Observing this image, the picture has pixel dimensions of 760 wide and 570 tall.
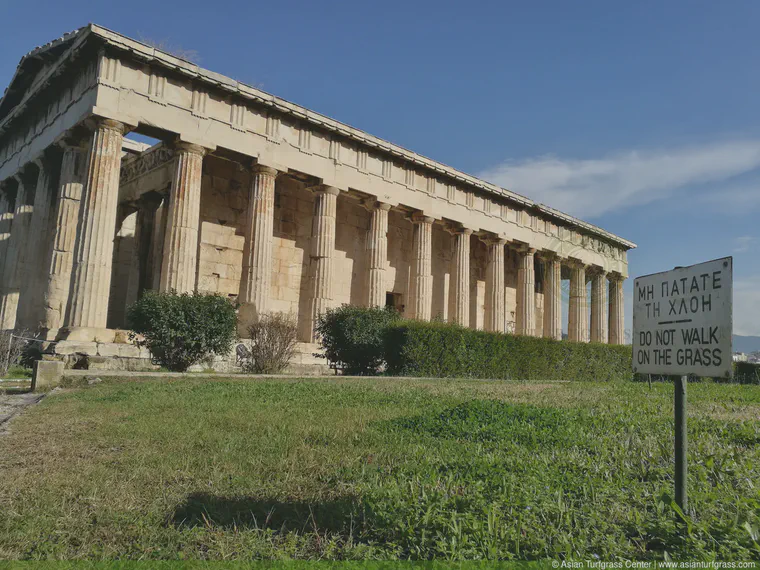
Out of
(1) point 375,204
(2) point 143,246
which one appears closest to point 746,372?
(1) point 375,204

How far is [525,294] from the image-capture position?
3080 cm

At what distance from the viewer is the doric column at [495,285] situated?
2916cm

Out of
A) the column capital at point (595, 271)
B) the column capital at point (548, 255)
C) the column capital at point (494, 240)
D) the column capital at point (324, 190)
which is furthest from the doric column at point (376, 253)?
the column capital at point (595, 271)

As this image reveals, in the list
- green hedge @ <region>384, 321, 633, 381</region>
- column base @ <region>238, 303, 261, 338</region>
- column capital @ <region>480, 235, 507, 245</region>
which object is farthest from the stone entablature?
green hedge @ <region>384, 321, 633, 381</region>

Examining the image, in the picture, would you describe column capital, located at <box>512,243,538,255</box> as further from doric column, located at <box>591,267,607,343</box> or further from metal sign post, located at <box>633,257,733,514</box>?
metal sign post, located at <box>633,257,733,514</box>

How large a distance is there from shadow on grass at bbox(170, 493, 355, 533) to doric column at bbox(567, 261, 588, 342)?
32169 mm

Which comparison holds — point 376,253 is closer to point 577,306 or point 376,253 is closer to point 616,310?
point 577,306

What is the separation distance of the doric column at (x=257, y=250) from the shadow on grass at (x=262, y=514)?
639 inches

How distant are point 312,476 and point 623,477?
234 cm

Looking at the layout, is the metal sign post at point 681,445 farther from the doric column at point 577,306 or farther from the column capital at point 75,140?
the doric column at point 577,306

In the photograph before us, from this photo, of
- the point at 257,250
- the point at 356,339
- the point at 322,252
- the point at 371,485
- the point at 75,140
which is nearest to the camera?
the point at 371,485

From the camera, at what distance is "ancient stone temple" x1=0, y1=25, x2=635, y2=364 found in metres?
17.0

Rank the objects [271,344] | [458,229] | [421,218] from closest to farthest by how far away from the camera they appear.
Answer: [271,344], [421,218], [458,229]

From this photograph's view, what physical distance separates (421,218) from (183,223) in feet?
36.6
